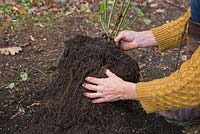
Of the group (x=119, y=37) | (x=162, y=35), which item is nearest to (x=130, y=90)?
(x=119, y=37)

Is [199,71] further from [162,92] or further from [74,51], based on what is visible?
[74,51]

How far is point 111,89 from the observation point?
2111mm

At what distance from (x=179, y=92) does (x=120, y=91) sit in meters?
0.29

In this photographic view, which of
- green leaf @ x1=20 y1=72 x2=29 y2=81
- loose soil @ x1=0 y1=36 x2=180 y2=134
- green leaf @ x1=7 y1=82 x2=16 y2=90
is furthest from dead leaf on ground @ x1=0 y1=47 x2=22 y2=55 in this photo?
loose soil @ x1=0 y1=36 x2=180 y2=134

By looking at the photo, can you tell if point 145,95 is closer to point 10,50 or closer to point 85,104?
point 85,104

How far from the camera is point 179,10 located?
13.2 feet

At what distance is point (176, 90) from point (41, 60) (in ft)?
4.74

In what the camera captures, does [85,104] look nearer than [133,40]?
Yes

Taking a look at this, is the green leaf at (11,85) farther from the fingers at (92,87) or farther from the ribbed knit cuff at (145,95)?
the ribbed knit cuff at (145,95)

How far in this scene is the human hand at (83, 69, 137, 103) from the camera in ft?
6.89

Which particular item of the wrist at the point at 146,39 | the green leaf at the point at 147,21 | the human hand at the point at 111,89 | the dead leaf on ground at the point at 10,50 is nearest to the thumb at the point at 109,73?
the human hand at the point at 111,89

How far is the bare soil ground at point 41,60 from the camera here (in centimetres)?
259

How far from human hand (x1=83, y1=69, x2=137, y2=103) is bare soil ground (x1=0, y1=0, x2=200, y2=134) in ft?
1.08

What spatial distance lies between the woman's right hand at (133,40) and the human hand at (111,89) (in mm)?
306
